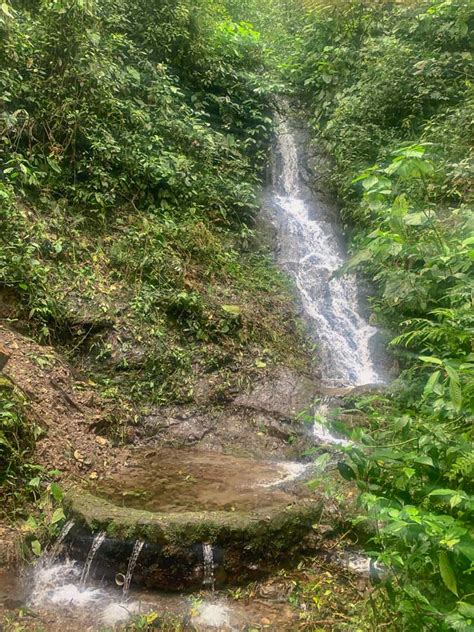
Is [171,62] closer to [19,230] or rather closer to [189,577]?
[19,230]

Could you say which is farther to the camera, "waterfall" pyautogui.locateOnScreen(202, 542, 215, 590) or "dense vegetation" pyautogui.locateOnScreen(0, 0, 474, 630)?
"dense vegetation" pyautogui.locateOnScreen(0, 0, 474, 630)

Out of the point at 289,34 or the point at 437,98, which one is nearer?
the point at 437,98

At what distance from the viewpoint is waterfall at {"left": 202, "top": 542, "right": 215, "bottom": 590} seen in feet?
12.7

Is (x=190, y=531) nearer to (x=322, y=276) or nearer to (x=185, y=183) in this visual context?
(x=185, y=183)

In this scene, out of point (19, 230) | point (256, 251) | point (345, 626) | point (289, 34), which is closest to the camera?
point (345, 626)

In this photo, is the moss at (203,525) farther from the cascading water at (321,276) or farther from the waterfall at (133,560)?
the cascading water at (321,276)

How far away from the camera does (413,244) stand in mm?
2697

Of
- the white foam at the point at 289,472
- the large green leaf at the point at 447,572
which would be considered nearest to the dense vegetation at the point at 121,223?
the white foam at the point at 289,472

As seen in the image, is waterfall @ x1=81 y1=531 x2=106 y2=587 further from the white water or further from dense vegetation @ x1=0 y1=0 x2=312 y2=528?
the white water

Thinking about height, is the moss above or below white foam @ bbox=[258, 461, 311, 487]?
below

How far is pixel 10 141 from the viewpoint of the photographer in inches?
268

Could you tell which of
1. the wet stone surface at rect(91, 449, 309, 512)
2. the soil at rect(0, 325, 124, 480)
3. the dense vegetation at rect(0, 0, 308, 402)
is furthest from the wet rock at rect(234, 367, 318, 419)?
the soil at rect(0, 325, 124, 480)

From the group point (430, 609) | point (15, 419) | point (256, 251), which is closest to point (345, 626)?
point (430, 609)

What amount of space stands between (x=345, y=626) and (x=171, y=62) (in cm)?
1053
